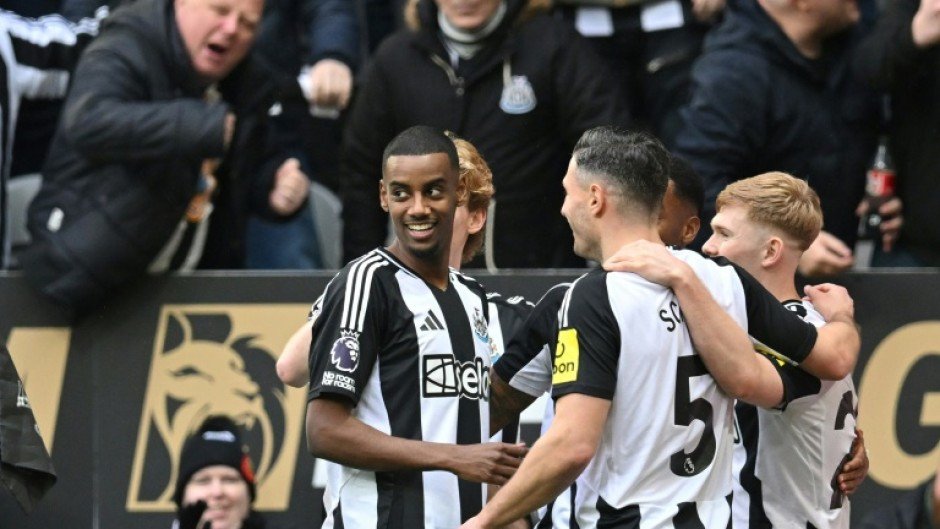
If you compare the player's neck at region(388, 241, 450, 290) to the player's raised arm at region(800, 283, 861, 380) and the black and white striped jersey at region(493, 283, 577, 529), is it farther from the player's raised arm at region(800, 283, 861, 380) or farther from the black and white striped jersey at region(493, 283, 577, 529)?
the player's raised arm at region(800, 283, 861, 380)

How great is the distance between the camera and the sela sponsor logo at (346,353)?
4.63 meters

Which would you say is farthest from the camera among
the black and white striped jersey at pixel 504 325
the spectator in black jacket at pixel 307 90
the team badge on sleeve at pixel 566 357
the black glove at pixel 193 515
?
the spectator in black jacket at pixel 307 90

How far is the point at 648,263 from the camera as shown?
4.52 m

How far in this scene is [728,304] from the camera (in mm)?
4672

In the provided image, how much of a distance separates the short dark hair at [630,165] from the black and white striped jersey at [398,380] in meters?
0.64

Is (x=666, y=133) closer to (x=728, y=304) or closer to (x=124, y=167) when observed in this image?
(x=124, y=167)

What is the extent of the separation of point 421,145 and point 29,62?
3474 millimetres

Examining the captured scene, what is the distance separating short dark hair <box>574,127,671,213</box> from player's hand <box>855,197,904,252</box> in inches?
121

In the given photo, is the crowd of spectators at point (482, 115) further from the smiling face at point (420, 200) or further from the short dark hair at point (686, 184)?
A: the smiling face at point (420, 200)

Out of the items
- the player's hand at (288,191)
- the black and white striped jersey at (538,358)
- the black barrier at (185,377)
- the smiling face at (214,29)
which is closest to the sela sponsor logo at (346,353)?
the black and white striped jersey at (538,358)

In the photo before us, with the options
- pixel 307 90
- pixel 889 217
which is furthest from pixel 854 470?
pixel 307 90

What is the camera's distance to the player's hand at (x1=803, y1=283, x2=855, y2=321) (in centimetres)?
511

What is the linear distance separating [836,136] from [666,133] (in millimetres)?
763

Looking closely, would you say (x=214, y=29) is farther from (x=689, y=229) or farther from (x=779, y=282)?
(x=779, y=282)
